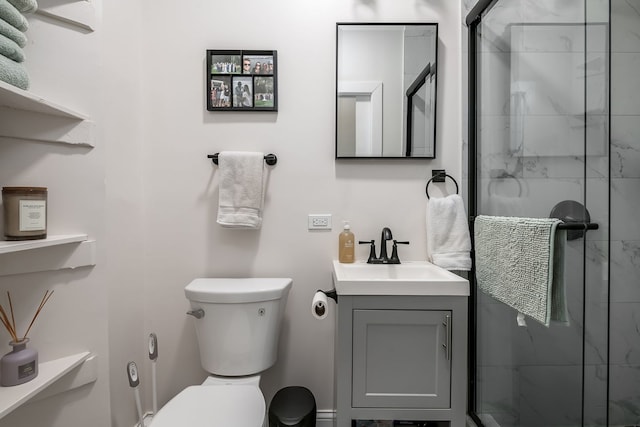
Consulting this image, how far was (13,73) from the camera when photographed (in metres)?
0.82

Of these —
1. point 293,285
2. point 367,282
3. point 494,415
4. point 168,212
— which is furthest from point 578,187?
point 168,212


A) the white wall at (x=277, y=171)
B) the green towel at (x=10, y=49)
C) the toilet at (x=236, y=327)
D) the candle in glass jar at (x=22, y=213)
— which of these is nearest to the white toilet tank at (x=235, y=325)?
the toilet at (x=236, y=327)

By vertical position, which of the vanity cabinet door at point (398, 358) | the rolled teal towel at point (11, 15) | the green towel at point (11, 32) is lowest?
the vanity cabinet door at point (398, 358)

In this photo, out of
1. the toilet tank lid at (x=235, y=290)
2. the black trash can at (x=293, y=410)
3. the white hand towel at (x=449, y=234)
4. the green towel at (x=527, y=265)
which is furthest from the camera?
the white hand towel at (x=449, y=234)

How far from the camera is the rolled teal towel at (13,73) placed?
794 millimetres

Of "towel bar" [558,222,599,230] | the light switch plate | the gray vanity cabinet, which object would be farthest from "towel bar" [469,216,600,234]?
the light switch plate

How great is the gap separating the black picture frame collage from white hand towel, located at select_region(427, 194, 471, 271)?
0.96 m

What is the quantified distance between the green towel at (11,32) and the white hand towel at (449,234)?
160 cm

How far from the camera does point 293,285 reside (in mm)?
1537

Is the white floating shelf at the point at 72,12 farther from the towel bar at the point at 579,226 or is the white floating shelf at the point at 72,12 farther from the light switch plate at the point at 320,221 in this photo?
the towel bar at the point at 579,226

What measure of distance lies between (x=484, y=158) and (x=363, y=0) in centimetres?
100

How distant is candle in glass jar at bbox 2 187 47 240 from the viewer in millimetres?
866

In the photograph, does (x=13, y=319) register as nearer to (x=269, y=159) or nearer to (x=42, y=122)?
(x=42, y=122)

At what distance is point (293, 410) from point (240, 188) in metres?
0.99
